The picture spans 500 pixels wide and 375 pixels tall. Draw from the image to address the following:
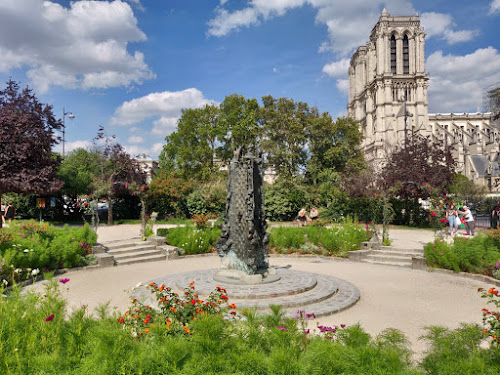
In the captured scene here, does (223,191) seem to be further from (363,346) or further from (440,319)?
(363,346)

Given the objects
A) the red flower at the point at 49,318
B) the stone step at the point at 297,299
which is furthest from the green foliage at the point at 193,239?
the red flower at the point at 49,318

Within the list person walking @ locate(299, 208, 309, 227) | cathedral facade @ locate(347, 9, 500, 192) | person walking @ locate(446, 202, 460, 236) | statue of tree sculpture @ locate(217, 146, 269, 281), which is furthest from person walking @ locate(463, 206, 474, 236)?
cathedral facade @ locate(347, 9, 500, 192)

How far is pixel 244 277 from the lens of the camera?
8023 millimetres

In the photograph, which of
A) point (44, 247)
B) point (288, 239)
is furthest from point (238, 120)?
point (44, 247)

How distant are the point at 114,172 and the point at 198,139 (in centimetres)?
1150

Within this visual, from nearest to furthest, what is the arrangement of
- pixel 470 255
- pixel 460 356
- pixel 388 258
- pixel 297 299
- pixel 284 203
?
1. pixel 460 356
2. pixel 297 299
3. pixel 470 255
4. pixel 388 258
5. pixel 284 203

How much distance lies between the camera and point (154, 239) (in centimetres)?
1438

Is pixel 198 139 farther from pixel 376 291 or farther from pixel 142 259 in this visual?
pixel 376 291

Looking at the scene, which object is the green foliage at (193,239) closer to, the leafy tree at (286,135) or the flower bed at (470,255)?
the flower bed at (470,255)

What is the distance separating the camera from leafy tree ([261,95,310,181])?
31.9 m

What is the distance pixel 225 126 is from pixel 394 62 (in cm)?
5760

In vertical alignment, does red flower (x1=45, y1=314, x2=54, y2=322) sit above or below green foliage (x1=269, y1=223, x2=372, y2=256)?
above

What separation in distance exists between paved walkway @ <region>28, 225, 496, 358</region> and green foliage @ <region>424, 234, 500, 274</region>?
47 cm

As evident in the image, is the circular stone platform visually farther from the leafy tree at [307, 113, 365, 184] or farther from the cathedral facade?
the cathedral facade
